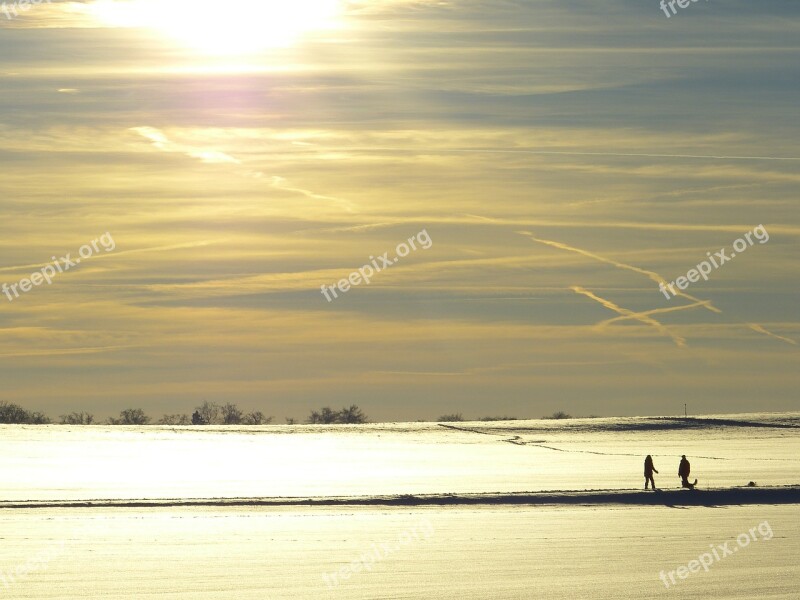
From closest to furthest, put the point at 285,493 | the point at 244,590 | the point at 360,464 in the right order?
1. the point at 244,590
2. the point at 285,493
3. the point at 360,464

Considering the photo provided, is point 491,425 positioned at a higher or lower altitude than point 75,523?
higher

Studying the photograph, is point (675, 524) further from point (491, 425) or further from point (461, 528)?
point (491, 425)

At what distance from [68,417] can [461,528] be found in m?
43.9

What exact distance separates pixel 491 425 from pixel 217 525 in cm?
3299

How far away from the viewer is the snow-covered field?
12.9 meters

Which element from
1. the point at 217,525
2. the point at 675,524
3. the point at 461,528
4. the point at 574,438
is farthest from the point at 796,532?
the point at 574,438

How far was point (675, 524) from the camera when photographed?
1869 cm

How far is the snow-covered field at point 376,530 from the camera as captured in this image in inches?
508

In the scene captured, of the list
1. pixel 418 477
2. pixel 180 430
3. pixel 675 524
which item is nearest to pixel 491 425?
pixel 180 430

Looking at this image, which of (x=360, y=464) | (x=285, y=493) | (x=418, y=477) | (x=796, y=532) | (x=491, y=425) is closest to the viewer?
(x=796, y=532)

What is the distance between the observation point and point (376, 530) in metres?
17.5

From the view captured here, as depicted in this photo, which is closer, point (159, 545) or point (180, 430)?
point (159, 545)

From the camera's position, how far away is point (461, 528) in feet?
58.5

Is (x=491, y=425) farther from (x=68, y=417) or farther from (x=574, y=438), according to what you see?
(x=68, y=417)
